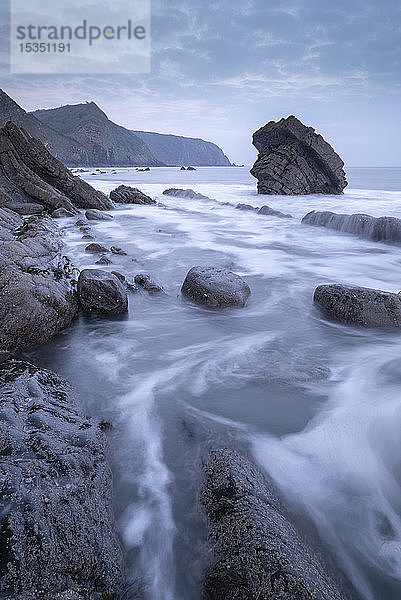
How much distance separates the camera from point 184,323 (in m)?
4.87

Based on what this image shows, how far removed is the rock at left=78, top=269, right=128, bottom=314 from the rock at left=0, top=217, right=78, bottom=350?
0.15 meters

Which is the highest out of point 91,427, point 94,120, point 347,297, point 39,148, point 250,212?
point 94,120

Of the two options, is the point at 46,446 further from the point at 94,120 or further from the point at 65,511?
the point at 94,120

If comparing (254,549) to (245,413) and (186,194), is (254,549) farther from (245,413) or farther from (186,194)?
(186,194)

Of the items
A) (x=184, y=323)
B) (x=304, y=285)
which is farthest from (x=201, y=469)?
(x=304, y=285)

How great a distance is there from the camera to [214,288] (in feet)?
17.9

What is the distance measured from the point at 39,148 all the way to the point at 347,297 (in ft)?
48.7

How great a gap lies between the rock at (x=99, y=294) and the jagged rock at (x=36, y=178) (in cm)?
1029

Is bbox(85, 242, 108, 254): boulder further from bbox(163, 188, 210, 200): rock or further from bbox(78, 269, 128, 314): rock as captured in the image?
bbox(163, 188, 210, 200): rock

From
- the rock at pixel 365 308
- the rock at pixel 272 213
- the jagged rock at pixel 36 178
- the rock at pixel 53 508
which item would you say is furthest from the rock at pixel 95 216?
the rock at pixel 53 508

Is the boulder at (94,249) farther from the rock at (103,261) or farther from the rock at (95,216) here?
the rock at (95,216)

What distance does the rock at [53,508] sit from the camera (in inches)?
57.0

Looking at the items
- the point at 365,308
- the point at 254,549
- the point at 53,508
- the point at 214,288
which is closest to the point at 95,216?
the point at 214,288

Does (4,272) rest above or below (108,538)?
above
